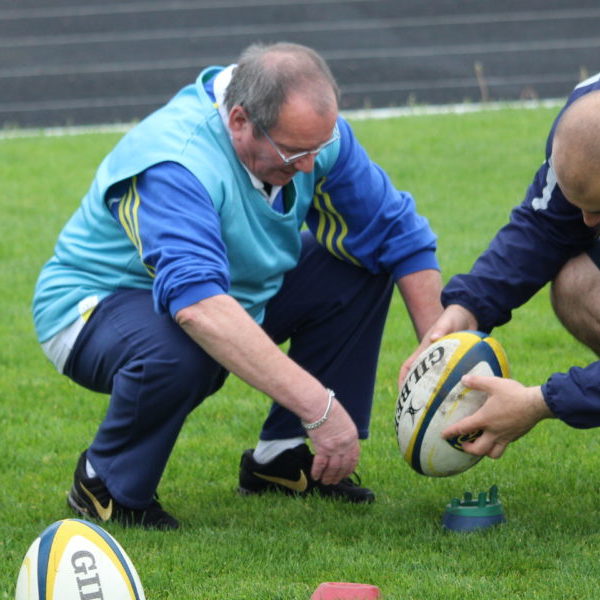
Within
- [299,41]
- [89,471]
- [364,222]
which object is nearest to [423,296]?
[364,222]

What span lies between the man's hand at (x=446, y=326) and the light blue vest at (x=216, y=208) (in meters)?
0.59

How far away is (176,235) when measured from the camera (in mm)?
4207

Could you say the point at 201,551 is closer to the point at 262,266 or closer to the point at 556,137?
the point at 262,266

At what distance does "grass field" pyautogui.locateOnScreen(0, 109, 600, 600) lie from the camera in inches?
154

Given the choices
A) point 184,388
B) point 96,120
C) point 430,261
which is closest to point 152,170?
point 184,388

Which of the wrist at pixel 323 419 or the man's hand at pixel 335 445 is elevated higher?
the wrist at pixel 323 419

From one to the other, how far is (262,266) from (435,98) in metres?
12.2

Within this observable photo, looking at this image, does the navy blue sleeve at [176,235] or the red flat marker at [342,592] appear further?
the navy blue sleeve at [176,235]

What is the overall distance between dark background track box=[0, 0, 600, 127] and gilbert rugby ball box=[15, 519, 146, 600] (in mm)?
13310

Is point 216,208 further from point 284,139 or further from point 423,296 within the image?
point 423,296

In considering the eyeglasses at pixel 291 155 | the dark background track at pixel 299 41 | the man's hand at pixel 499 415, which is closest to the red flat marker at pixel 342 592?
the man's hand at pixel 499 415

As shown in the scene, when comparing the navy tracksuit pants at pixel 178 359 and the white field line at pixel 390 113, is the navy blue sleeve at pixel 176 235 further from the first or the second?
the white field line at pixel 390 113

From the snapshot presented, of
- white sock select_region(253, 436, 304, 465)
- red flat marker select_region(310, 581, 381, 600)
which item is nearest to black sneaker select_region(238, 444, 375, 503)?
white sock select_region(253, 436, 304, 465)

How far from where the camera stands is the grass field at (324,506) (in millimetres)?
3904
